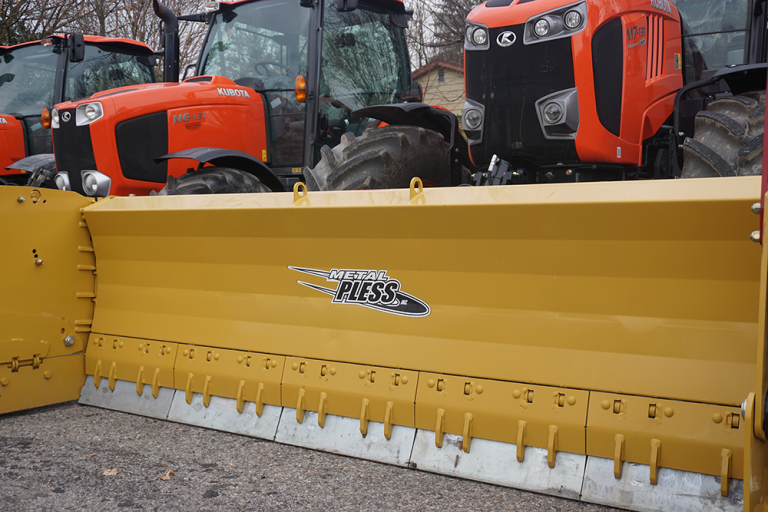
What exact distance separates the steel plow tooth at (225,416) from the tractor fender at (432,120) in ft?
6.27

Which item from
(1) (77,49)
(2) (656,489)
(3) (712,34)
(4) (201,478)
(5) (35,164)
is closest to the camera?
(2) (656,489)

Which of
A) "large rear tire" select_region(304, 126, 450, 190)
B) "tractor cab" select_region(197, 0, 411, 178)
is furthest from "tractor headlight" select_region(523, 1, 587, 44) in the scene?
"tractor cab" select_region(197, 0, 411, 178)

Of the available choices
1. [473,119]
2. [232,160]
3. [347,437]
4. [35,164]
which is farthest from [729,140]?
[35,164]

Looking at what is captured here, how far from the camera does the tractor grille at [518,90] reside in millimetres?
3477

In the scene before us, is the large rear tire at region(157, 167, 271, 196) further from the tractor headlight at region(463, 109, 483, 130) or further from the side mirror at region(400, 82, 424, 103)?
the side mirror at region(400, 82, 424, 103)

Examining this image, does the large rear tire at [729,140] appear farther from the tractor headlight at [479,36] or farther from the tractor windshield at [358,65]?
the tractor windshield at [358,65]

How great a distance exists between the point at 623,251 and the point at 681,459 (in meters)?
0.74

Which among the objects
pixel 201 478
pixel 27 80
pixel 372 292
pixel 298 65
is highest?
pixel 27 80

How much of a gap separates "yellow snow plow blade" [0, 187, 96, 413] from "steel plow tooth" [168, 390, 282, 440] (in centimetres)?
77

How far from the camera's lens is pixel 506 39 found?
3.58m

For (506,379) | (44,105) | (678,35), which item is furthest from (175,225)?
(44,105)

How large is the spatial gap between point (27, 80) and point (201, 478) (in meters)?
8.72

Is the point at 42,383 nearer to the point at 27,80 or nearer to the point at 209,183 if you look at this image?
the point at 209,183

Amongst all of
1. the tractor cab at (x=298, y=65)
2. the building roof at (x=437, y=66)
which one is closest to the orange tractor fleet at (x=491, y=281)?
the tractor cab at (x=298, y=65)
